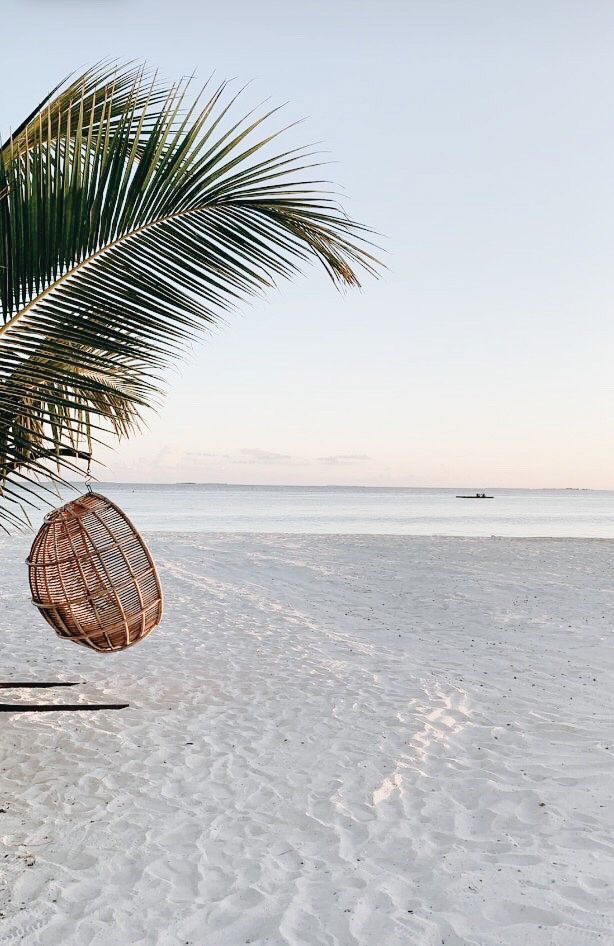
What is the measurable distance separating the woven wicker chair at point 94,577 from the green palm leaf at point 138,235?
165 cm

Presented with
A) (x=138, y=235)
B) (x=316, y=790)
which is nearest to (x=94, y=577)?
(x=316, y=790)

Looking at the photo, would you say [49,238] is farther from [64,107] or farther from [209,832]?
[209,832]

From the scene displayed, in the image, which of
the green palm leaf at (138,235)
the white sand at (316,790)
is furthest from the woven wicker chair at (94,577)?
A: the green palm leaf at (138,235)

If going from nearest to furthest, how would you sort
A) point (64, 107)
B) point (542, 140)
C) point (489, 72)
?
point (64, 107), point (489, 72), point (542, 140)

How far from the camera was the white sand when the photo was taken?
108 inches

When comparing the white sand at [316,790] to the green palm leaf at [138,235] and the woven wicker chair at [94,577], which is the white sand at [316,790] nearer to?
the woven wicker chair at [94,577]

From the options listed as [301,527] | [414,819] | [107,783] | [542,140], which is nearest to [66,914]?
[107,783]

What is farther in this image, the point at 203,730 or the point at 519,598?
the point at 519,598

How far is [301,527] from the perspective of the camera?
30.5 metres

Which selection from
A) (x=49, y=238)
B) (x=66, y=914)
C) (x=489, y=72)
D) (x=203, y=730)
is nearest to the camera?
(x=66, y=914)

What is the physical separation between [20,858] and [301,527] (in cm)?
2736

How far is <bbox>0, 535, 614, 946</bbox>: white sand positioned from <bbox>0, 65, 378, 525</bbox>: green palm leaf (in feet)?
5.10

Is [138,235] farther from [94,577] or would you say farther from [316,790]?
[316,790]

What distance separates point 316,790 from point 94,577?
2030 millimetres
